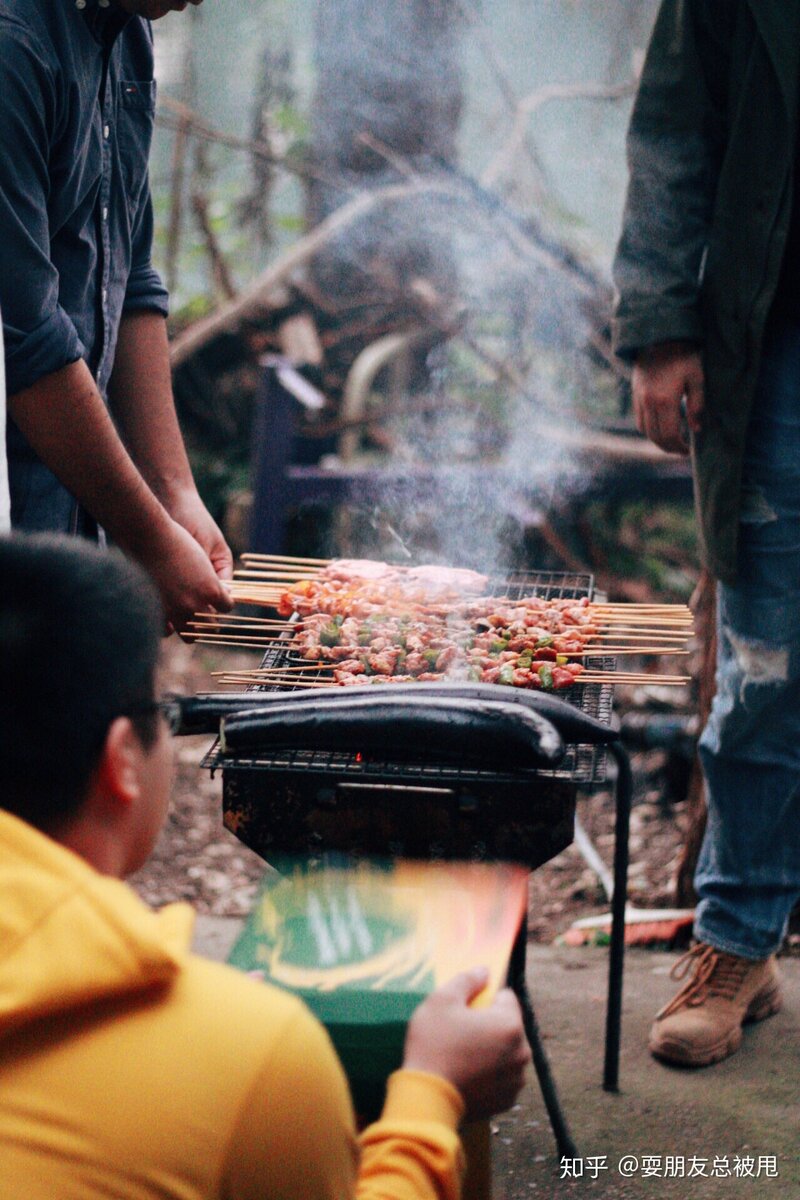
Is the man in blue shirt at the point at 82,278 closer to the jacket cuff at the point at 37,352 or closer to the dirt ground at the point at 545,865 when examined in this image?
the jacket cuff at the point at 37,352

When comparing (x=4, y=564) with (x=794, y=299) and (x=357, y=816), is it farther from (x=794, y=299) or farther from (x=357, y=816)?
(x=794, y=299)

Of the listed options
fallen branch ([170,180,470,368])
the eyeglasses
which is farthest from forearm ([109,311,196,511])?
fallen branch ([170,180,470,368])

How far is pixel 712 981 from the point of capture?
347 centimetres

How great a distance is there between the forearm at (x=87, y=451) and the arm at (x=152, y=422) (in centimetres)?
57

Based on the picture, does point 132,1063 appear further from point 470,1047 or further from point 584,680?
point 584,680

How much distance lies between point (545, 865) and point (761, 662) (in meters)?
2.26

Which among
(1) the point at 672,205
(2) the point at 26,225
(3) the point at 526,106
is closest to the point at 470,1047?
(2) the point at 26,225

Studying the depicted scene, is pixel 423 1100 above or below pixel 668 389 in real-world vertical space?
below

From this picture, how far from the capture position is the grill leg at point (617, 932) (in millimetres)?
2900

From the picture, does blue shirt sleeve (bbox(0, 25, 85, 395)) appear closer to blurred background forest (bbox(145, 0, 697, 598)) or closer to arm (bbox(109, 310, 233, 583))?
arm (bbox(109, 310, 233, 583))

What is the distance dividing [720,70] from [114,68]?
1.71 meters

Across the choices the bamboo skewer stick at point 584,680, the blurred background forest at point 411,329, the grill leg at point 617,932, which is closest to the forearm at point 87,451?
the bamboo skewer stick at point 584,680

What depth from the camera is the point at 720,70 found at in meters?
3.32

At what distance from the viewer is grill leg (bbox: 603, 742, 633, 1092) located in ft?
9.52
